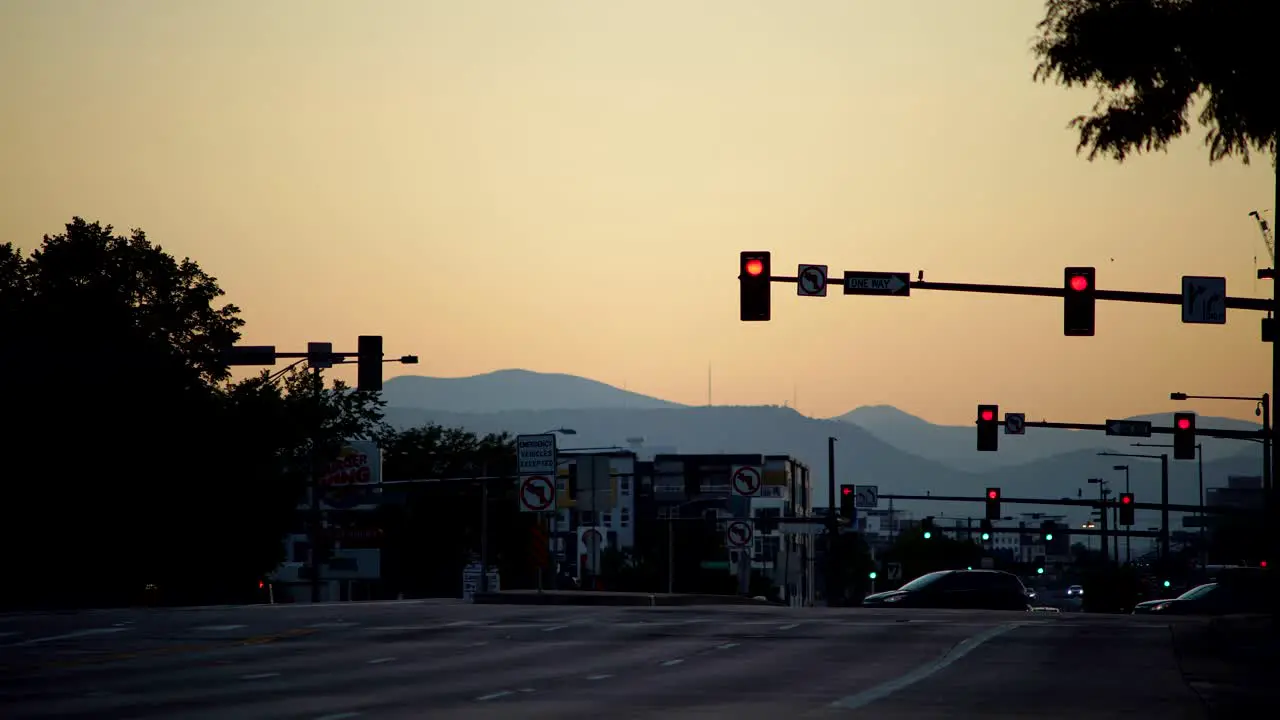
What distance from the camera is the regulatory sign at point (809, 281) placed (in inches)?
1238

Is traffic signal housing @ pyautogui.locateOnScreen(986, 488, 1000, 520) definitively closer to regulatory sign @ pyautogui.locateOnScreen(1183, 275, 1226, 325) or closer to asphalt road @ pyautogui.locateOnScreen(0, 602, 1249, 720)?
asphalt road @ pyautogui.locateOnScreen(0, 602, 1249, 720)

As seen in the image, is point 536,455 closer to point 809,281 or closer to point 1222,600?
point 809,281

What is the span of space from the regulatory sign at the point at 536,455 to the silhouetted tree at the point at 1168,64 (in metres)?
17.2

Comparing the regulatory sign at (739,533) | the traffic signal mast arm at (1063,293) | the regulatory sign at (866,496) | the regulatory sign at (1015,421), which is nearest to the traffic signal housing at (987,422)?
the regulatory sign at (1015,421)

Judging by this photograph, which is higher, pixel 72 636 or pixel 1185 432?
pixel 1185 432

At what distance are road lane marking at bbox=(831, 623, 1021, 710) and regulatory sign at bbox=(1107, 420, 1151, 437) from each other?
2307 centimetres

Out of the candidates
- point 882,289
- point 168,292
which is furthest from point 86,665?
Answer: point 168,292

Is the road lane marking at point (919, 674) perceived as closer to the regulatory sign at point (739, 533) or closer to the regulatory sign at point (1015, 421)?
the regulatory sign at point (1015, 421)

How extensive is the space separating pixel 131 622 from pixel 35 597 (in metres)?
26.3

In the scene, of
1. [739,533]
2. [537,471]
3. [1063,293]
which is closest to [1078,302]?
[1063,293]

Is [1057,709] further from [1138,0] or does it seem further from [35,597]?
[35,597]

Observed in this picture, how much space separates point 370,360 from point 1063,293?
18.0m

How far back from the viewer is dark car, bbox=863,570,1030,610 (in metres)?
47.8

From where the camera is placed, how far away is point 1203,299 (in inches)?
1248
